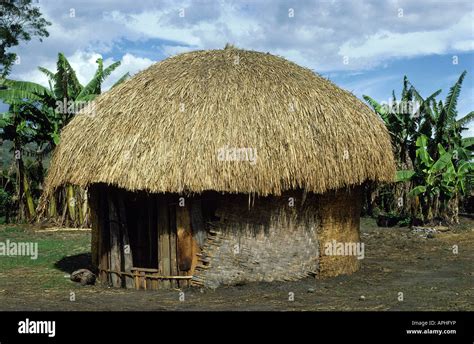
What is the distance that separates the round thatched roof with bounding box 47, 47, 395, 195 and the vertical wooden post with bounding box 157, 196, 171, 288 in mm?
609

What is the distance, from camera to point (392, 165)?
12.5 meters

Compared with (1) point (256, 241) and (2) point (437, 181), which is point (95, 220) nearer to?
(1) point (256, 241)

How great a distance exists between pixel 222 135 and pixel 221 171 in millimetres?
634

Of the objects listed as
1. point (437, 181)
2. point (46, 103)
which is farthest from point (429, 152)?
point (46, 103)

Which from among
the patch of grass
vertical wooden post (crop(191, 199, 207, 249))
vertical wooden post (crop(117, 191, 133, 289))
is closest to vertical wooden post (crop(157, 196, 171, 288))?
vertical wooden post (crop(191, 199, 207, 249))

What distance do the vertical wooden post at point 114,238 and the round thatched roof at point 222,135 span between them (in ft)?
2.24

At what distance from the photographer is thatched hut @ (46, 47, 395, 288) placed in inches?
410

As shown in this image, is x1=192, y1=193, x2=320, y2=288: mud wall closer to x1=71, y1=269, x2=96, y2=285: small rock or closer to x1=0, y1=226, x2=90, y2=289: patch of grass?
x1=71, y1=269, x2=96, y2=285: small rock

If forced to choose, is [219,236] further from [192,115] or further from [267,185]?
[192,115]

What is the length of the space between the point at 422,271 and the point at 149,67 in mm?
7083

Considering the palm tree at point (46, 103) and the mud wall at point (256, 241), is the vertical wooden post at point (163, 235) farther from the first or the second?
the palm tree at point (46, 103)

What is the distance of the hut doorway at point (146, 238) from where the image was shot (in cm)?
1068

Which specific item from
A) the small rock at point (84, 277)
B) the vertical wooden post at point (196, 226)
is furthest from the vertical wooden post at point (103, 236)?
the vertical wooden post at point (196, 226)

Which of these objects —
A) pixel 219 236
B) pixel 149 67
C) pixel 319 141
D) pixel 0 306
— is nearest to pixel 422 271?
pixel 319 141
